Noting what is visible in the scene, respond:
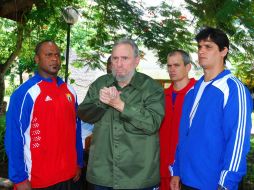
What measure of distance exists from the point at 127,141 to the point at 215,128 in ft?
2.16

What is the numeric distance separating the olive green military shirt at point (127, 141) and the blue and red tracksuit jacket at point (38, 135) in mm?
537

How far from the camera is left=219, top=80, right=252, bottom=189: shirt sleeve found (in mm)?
2408

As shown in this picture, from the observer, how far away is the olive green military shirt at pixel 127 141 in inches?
106

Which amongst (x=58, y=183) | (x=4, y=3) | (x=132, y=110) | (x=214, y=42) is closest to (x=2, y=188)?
(x=58, y=183)

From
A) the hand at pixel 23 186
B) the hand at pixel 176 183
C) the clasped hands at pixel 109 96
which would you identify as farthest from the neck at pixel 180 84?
the hand at pixel 23 186

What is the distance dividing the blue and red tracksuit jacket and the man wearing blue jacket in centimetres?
111

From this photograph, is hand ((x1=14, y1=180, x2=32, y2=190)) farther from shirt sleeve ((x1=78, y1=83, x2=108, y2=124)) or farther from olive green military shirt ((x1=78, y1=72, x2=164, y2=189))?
shirt sleeve ((x1=78, y1=83, x2=108, y2=124))

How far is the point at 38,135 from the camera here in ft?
10.4

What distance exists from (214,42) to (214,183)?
1043mm

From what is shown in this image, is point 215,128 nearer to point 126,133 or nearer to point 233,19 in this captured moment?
point 126,133

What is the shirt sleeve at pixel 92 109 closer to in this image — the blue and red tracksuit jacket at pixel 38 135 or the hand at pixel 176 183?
the blue and red tracksuit jacket at pixel 38 135

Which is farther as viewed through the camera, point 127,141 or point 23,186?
point 23,186

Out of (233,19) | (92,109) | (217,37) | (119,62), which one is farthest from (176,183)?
(233,19)

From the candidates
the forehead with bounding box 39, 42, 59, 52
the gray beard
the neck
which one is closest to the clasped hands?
the gray beard
